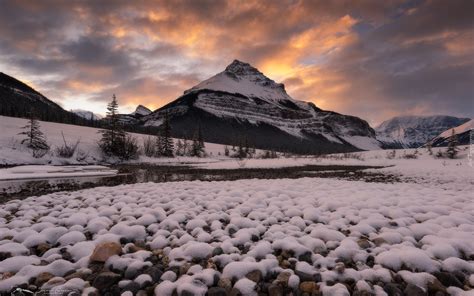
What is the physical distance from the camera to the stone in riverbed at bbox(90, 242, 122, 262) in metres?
4.31

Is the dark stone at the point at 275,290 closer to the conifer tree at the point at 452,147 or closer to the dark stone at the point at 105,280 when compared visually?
the dark stone at the point at 105,280

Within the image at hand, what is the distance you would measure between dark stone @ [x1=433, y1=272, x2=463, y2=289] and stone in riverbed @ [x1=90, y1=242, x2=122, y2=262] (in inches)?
202

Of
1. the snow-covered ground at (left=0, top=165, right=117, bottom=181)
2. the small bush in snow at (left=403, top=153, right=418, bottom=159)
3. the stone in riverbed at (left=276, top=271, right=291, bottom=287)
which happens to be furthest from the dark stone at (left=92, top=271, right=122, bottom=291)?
the small bush in snow at (left=403, top=153, right=418, bottom=159)

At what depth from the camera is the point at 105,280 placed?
3645mm

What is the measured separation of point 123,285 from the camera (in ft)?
11.9

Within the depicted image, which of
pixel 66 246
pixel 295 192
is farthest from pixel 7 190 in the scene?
pixel 295 192

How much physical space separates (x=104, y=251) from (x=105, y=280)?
878mm

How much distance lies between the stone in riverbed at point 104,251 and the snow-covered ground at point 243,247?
0.02 m

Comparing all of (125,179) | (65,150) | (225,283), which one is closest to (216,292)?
(225,283)

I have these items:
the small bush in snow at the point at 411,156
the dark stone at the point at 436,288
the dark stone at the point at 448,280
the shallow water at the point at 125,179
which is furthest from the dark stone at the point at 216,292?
the small bush in snow at the point at 411,156

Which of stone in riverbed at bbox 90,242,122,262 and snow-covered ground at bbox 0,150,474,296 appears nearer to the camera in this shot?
snow-covered ground at bbox 0,150,474,296

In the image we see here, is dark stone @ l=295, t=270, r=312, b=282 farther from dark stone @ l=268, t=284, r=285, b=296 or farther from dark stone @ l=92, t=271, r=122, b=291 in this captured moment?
dark stone @ l=92, t=271, r=122, b=291

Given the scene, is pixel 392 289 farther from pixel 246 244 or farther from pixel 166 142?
pixel 166 142

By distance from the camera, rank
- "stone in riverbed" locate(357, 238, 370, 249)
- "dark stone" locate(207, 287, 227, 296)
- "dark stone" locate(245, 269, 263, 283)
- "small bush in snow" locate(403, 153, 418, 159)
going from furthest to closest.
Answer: "small bush in snow" locate(403, 153, 418, 159)
"stone in riverbed" locate(357, 238, 370, 249)
"dark stone" locate(245, 269, 263, 283)
"dark stone" locate(207, 287, 227, 296)
